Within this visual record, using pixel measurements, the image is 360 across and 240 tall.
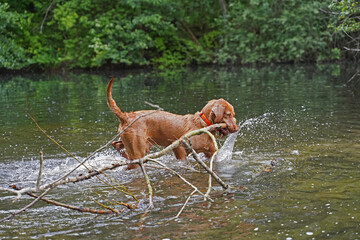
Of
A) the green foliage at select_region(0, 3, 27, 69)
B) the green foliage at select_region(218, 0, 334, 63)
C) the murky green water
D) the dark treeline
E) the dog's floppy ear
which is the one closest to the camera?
the murky green water

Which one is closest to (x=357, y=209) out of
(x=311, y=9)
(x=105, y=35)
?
(x=311, y=9)

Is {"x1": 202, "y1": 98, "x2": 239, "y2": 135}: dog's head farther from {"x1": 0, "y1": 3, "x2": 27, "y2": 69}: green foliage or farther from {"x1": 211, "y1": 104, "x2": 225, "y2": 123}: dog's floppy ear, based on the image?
{"x1": 0, "y1": 3, "x2": 27, "y2": 69}: green foliage

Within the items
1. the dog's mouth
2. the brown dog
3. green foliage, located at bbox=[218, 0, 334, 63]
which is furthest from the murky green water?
green foliage, located at bbox=[218, 0, 334, 63]

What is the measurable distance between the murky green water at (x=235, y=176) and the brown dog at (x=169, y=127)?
41 cm

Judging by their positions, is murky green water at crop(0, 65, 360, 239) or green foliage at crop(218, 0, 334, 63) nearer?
murky green water at crop(0, 65, 360, 239)

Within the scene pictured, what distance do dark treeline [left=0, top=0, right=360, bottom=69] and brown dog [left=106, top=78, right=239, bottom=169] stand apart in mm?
23178

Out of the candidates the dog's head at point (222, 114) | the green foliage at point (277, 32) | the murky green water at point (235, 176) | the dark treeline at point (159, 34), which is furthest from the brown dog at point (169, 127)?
the green foliage at point (277, 32)

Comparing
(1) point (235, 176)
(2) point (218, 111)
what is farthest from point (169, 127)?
(1) point (235, 176)

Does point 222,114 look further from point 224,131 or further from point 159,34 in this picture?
point 159,34

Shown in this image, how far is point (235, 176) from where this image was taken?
22.2 feet

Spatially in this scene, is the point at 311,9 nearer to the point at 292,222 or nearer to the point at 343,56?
the point at 343,56

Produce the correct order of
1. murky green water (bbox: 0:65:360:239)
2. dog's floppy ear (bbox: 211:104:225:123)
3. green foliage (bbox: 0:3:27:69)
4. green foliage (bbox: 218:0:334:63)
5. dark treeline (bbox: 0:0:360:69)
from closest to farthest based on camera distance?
murky green water (bbox: 0:65:360:239), dog's floppy ear (bbox: 211:104:225:123), green foliage (bbox: 0:3:27:69), green foliage (bbox: 218:0:334:63), dark treeline (bbox: 0:0:360:69)

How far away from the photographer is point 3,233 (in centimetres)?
473

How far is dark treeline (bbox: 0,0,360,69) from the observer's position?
29688 mm
